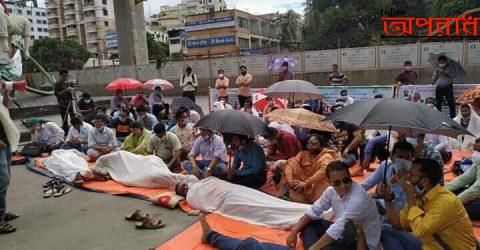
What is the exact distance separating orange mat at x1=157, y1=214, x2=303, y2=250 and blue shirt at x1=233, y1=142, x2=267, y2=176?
0.85 meters

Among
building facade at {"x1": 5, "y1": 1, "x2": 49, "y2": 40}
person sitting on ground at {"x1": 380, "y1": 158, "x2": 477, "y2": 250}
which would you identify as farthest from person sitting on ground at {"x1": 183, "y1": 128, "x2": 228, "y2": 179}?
building facade at {"x1": 5, "y1": 1, "x2": 49, "y2": 40}

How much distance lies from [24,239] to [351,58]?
1589 cm

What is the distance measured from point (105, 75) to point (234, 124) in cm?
2271

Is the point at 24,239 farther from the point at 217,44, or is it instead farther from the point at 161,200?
the point at 217,44

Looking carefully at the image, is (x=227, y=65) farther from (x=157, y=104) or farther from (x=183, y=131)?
(x=183, y=131)

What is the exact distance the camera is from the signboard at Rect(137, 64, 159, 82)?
2339 centimetres

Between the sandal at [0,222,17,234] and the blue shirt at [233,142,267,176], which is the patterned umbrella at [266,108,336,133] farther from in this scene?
the sandal at [0,222,17,234]

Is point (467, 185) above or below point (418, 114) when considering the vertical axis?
below

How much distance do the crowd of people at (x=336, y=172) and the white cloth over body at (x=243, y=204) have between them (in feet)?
0.13

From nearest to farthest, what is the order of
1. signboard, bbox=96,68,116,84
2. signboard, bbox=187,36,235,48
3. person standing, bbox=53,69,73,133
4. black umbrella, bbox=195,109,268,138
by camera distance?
1. black umbrella, bbox=195,109,268,138
2. person standing, bbox=53,69,73,133
3. signboard, bbox=96,68,116,84
4. signboard, bbox=187,36,235,48

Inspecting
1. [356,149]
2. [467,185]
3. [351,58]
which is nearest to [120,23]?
[351,58]

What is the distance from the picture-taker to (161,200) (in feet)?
17.1

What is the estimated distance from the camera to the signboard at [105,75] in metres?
25.3

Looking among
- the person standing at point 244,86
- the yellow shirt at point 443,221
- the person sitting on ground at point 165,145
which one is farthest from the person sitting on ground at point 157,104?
the yellow shirt at point 443,221
